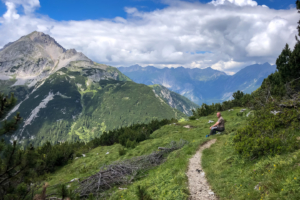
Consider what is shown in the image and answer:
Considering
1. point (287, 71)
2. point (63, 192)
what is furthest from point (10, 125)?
point (287, 71)

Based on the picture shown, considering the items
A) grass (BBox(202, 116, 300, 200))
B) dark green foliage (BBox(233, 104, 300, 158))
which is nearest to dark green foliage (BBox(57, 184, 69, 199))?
grass (BBox(202, 116, 300, 200))

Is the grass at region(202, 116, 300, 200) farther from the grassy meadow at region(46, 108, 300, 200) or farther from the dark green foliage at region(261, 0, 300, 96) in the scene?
the dark green foliage at region(261, 0, 300, 96)

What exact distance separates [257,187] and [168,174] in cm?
536

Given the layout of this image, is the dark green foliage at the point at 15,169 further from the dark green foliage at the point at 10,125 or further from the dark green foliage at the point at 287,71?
the dark green foliage at the point at 287,71

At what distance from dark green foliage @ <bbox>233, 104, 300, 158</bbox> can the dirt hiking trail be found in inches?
114

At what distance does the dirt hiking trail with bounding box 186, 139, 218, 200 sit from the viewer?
26.7ft

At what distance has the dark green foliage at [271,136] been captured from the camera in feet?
28.7

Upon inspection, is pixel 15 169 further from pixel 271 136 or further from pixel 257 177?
pixel 271 136

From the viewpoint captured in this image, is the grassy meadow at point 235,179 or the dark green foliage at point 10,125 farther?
the dark green foliage at point 10,125

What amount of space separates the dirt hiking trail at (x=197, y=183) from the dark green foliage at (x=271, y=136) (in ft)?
9.51

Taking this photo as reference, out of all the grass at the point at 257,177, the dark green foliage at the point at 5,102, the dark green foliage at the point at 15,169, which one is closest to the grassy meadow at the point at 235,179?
the grass at the point at 257,177

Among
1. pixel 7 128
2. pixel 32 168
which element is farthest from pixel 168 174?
pixel 7 128

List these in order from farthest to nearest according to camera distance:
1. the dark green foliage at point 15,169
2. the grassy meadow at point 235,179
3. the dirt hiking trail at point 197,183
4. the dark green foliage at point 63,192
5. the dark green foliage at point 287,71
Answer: the dark green foliage at point 287,71
the dirt hiking trail at point 197,183
the dark green foliage at point 15,169
the dark green foliage at point 63,192
the grassy meadow at point 235,179

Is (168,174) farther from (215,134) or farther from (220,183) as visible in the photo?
(215,134)
